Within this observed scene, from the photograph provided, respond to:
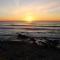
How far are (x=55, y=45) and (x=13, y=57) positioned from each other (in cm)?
353

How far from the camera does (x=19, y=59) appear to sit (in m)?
6.87

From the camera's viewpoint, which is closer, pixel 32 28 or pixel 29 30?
pixel 29 30

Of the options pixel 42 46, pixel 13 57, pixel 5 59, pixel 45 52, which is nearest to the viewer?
pixel 5 59

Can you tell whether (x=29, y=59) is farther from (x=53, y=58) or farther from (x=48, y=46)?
(x=48, y=46)

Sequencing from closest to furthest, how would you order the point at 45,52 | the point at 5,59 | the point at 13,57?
the point at 5,59, the point at 13,57, the point at 45,52

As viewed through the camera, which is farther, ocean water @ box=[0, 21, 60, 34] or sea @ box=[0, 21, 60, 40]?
ocean water @ box=[0, 21, 60, 34]

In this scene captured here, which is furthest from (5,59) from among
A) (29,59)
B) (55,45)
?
(55,45)

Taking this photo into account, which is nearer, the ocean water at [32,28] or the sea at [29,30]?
the sea at [29,30]

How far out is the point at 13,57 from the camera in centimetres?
712

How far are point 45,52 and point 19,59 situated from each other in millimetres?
1803

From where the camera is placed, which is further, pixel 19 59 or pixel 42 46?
pixel 42 46

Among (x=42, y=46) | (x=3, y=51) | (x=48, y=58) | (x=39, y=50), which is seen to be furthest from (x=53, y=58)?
(x=3, y=51)

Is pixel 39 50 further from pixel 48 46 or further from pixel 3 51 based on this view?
pixel 3 51

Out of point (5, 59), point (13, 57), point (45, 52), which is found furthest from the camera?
point (45, 52)
